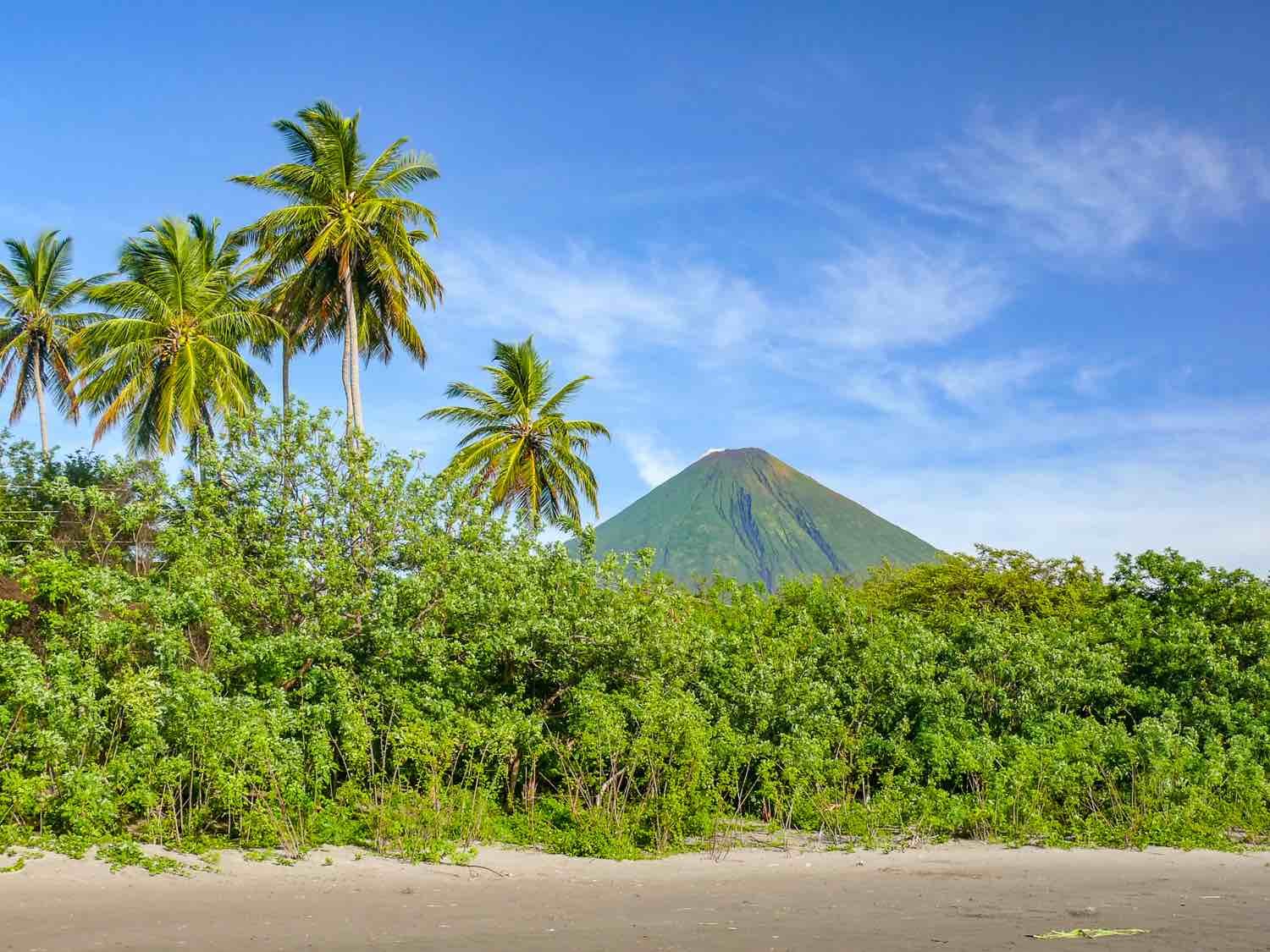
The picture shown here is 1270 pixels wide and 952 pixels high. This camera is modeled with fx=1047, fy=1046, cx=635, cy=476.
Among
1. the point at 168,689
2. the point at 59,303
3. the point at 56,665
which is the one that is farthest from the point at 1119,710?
the point at 59,303

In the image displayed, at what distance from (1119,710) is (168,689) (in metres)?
12.3

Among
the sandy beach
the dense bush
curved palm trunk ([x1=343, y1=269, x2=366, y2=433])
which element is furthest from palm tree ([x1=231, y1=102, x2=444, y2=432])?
the sandy beach

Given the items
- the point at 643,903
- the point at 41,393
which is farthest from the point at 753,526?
the point at 643,903

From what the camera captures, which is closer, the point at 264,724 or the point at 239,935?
the point at 239,935

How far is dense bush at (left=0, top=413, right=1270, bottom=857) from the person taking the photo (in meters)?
10.0

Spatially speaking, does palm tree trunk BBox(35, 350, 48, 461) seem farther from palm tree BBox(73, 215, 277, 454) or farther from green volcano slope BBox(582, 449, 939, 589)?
green volcano slope BBox(582, 449, 939, 589)

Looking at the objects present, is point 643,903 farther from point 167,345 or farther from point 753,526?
point 753,526

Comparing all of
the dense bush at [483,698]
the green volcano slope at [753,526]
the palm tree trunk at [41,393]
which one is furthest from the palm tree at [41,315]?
the green volcano slope at [753,526]

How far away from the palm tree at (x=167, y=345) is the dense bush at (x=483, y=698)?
780 cm

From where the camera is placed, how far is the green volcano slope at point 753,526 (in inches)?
5556

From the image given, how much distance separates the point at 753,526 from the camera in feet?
493

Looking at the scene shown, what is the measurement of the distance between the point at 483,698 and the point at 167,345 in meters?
15.6

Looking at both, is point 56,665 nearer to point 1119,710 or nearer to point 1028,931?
point 1028,931

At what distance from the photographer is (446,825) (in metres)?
10.6
